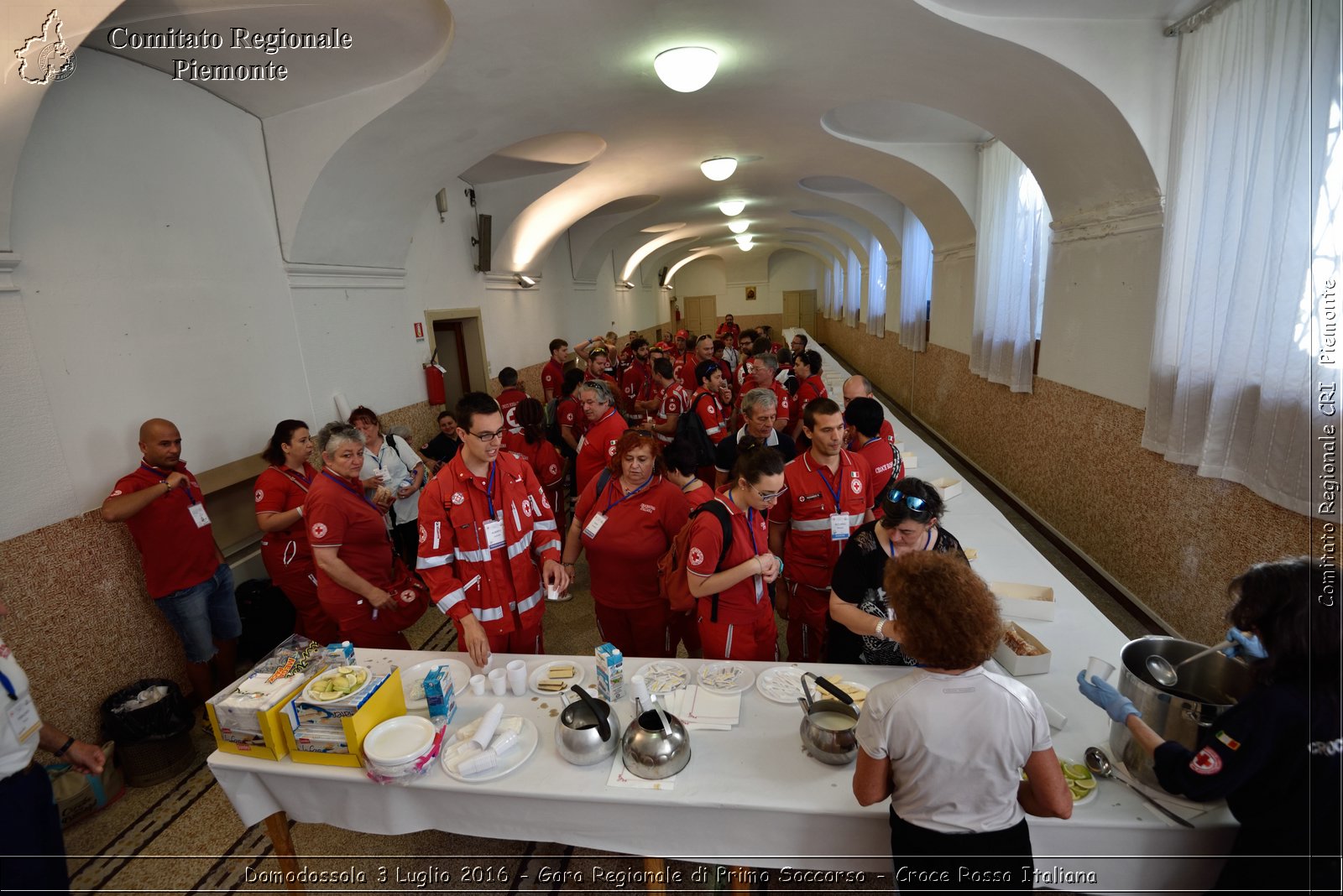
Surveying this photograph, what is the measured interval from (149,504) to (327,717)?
2153 mm

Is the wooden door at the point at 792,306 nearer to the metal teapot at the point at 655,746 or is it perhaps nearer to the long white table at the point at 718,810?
the long white table at the point at 718,810

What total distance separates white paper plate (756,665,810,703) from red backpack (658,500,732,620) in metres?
0.40

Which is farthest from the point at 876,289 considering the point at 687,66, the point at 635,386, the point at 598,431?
the point at 598,431

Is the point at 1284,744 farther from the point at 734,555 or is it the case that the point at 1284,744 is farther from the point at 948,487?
the point at 948,487

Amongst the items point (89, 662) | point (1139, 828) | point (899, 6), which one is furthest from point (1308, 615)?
point (89, 662)

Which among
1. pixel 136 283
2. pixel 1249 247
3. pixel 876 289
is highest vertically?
pixel 876 289

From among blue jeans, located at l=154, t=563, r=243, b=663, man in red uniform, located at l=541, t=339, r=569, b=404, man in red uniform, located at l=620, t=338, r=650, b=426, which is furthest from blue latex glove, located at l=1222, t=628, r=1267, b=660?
man in red uniform, located at l=541, t=339, r=569, b=404

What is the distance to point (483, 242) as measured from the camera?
7863 mm

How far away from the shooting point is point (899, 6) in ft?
11.5

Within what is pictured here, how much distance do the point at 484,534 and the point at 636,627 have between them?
0.96 metres

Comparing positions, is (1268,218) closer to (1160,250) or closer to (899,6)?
(1160,250)

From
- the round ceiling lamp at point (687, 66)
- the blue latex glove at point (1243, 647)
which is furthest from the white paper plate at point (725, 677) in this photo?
the round ceiling lamp at point (687, 66)

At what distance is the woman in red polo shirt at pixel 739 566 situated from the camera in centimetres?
248

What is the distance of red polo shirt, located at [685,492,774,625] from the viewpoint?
8.18 feet
